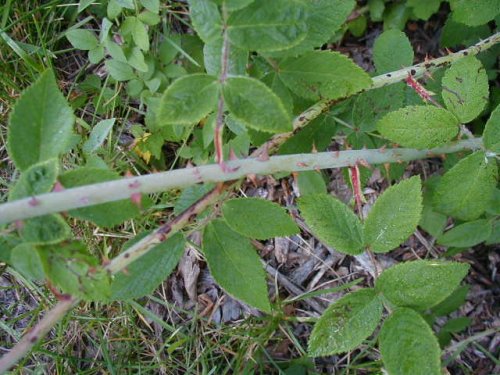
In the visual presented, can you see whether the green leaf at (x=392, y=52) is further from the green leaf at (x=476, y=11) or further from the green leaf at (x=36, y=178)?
the green leaf at (x=36, y=178)

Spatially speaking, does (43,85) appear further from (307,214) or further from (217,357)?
(217,357)

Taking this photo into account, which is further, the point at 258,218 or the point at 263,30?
the point at 258,218

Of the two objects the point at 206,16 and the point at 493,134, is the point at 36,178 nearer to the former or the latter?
the point at 206,16

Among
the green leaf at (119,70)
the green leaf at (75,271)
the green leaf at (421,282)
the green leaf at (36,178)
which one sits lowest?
→ the green leaf at (421,282)

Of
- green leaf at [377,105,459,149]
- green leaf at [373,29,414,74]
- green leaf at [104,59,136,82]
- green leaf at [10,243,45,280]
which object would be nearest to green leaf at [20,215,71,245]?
green leaf at [10,243,45,280]

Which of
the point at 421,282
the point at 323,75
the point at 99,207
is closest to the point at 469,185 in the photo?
the point at 421,282

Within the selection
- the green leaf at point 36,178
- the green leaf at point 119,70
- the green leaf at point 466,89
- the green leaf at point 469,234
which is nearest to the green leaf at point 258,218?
the green leaf at point 36,178
